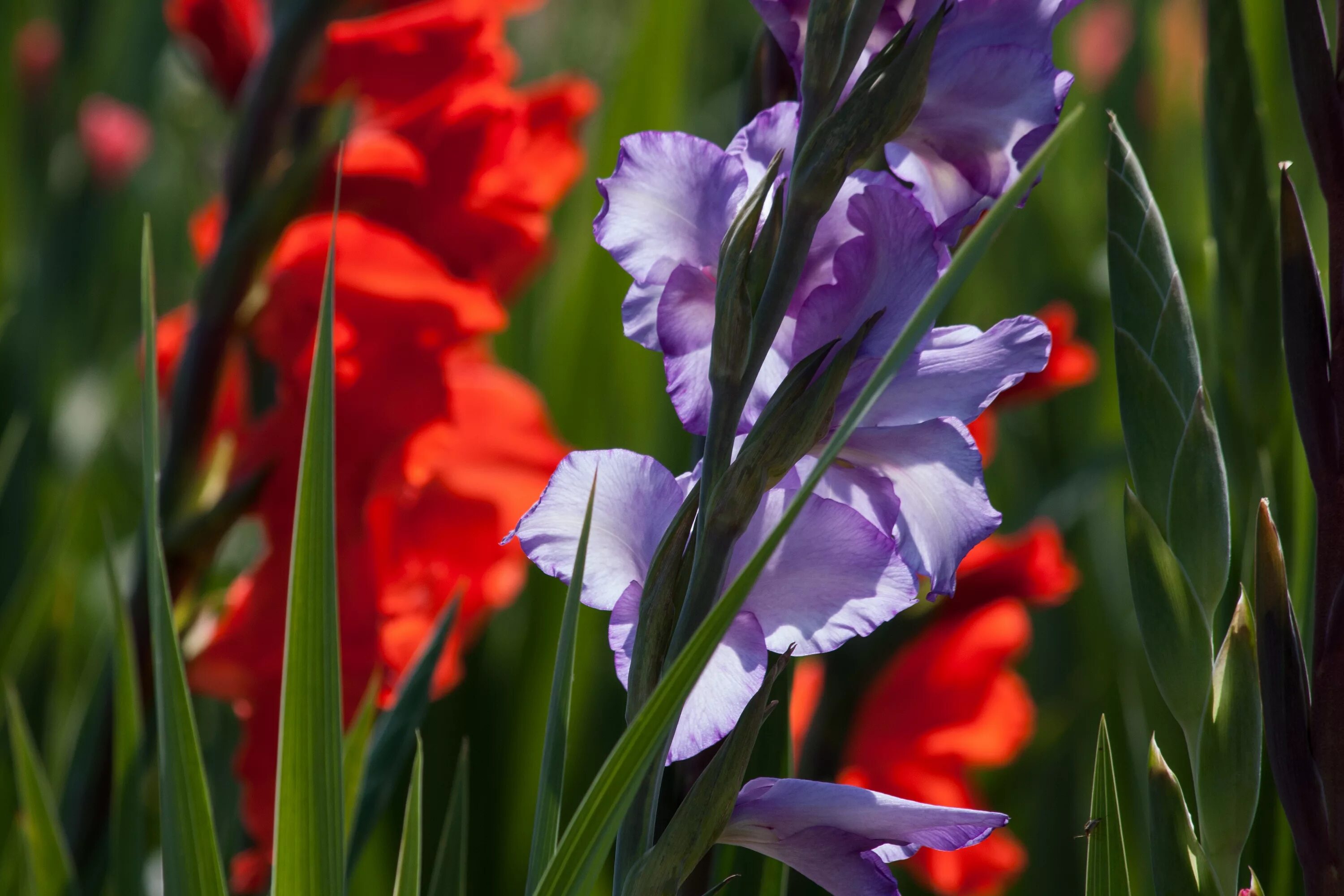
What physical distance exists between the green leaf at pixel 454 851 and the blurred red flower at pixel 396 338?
14 cm

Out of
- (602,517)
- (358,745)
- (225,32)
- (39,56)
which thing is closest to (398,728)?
(358,745)

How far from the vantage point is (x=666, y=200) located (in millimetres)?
220

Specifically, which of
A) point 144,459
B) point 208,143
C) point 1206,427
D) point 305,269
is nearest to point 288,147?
point 305,269

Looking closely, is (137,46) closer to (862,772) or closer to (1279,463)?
(862,772)

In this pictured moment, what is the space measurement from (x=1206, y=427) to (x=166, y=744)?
223 millimetres

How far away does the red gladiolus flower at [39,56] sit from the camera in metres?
1.29

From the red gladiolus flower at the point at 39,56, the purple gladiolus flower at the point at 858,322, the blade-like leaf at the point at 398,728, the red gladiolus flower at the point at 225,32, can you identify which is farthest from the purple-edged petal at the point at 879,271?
the red gladiolus flower at the point at 39,56

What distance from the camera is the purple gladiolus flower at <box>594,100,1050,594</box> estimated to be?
0.68 ft

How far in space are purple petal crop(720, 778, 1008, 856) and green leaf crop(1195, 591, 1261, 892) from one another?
56 mm

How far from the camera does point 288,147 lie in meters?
0.59

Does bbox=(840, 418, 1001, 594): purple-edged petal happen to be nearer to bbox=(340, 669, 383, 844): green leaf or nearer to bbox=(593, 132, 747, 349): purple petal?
bbox=(593, 132, 747, 349): purple petal

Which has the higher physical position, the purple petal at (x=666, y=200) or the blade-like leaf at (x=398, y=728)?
the purple petal at (x=666, y=200)

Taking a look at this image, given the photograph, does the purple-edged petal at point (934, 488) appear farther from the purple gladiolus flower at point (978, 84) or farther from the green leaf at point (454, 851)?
the green leaf at point (454, 851)

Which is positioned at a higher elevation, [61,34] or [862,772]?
[61,34]
